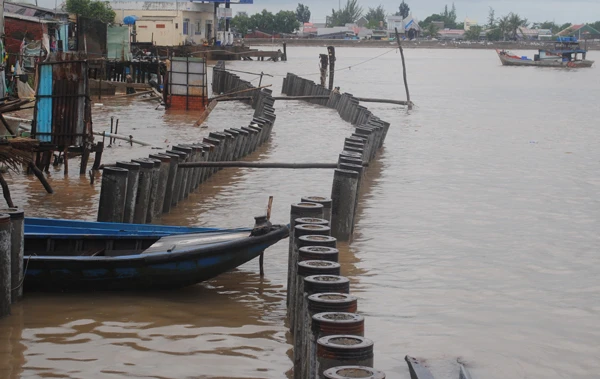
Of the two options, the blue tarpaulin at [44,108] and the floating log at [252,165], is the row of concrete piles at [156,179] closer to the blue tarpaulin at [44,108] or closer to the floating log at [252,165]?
the floating log at [252,165]

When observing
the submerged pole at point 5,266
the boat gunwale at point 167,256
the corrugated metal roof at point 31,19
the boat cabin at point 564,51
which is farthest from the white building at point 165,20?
the submerged pole at point 5,266

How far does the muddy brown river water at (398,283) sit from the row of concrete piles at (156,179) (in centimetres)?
40

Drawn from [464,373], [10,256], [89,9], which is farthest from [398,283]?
[89,9]

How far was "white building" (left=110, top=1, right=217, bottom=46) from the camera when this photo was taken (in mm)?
82188

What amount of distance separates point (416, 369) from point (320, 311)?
6.00 feet

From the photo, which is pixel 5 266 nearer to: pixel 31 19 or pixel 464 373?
pixel 464 373

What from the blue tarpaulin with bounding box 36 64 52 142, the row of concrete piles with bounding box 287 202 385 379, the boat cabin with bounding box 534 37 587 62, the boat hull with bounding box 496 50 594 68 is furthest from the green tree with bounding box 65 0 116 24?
the row of concrete piles with bounding box 287 202 385 379

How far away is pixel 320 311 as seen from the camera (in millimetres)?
6609

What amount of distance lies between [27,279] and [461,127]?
81.6 ft

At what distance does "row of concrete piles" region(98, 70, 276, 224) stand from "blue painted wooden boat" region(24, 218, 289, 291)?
1.61 m

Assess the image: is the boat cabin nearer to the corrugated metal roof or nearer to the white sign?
the white sign

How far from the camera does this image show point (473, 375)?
8.23 meters

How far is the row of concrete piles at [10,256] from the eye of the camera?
8609mm

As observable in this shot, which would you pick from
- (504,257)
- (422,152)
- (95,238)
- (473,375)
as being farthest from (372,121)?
(473,375)
